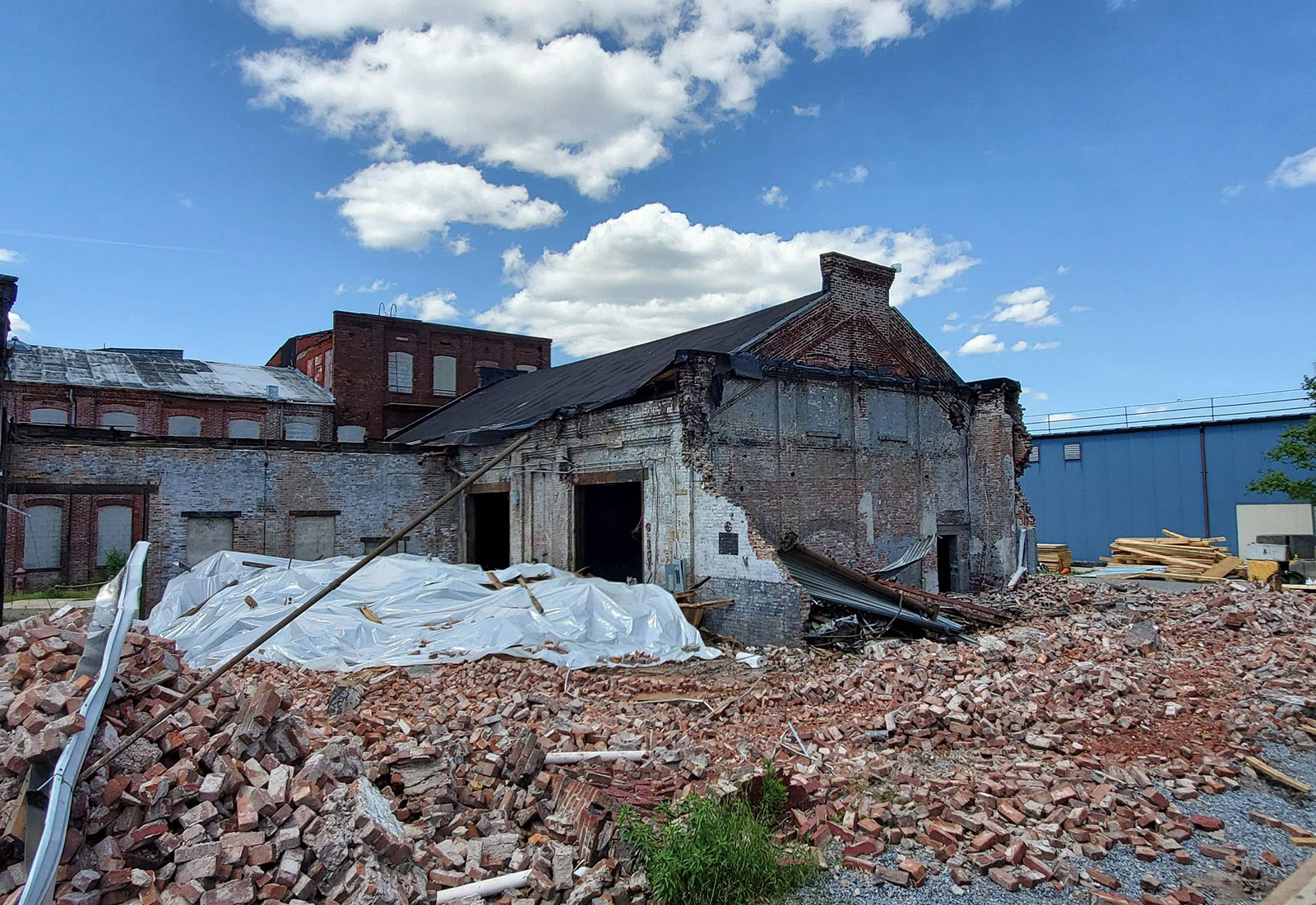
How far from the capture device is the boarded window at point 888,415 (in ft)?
52.1

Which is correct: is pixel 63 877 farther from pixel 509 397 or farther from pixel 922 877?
pixel 509 397

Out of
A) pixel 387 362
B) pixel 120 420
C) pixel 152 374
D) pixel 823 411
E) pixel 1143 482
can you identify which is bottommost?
pixel 1143 482

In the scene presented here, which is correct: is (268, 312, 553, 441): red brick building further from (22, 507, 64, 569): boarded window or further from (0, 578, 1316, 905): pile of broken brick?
(0, 578, 1316, 905): pile of broken brick

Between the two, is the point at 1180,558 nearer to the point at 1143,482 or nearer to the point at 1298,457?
the point at 1298,457

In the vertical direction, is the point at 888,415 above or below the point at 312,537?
above

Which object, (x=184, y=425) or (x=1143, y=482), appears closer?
(x=184, y=425)

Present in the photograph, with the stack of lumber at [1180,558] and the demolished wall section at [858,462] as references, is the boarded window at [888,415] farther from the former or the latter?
the stack of lumber at [1180,558]

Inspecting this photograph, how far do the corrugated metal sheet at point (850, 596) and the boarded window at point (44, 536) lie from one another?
2160 cm

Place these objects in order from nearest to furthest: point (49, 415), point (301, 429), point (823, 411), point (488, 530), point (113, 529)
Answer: point (823, 411) < point (488, 530) < point (113, 529) < point (49, 415) < point (301, 429)

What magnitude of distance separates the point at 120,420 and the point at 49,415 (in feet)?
6.41

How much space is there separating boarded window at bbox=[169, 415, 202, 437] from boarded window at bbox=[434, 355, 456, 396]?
9013mm

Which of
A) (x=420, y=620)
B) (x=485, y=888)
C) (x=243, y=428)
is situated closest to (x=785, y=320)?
(x=420, y=620)

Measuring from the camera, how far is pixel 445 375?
3447cm

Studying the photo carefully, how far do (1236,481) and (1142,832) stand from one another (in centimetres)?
2682
